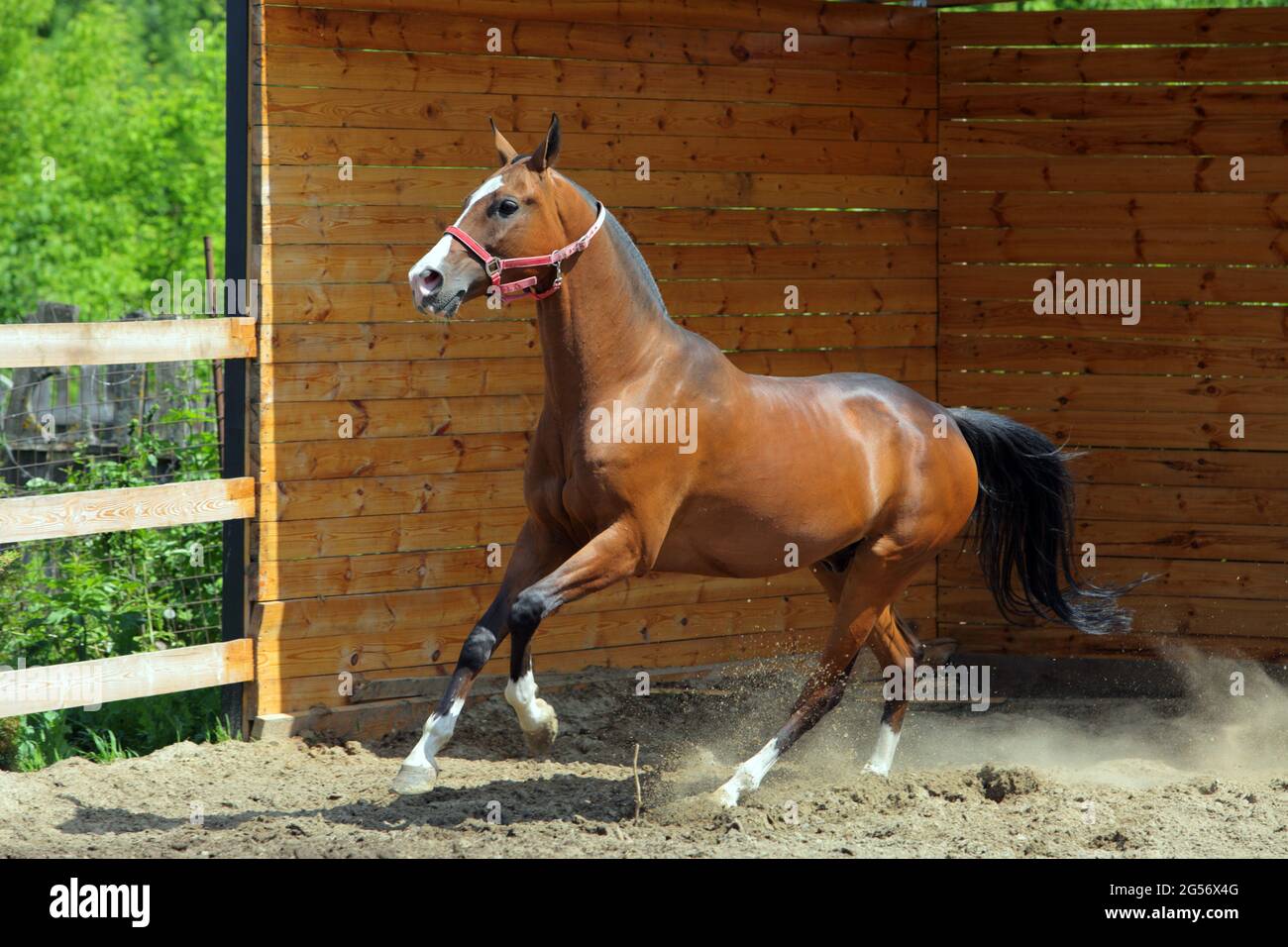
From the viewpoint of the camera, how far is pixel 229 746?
6.17 meters

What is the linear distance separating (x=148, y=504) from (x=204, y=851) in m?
1.81

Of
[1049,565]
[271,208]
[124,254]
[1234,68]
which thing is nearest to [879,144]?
[1234,68]

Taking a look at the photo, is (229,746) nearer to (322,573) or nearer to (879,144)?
(322,573)

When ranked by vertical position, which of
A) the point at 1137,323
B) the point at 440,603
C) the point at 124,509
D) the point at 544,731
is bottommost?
the point at 544,731

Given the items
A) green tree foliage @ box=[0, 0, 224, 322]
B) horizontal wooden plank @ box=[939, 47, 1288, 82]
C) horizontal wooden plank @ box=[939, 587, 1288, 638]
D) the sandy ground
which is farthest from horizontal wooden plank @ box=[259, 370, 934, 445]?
green tree foliage @ box=[0, 0, 224, 322]

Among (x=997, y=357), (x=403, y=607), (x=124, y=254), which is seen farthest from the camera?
(x=124, y=254)

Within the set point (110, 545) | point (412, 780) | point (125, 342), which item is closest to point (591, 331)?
point (412, 780)

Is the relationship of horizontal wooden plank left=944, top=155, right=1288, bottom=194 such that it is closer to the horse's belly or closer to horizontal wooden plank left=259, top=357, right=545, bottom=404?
horizontal wooden plank left=259, top=357, right=545, bottom=404

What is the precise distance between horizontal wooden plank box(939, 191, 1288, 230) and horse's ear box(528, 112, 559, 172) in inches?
147

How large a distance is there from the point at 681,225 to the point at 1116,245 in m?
2.40

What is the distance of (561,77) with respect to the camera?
689 cm

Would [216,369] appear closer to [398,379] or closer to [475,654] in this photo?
[398,379]

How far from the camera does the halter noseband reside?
15.7ft

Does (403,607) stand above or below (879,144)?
below
